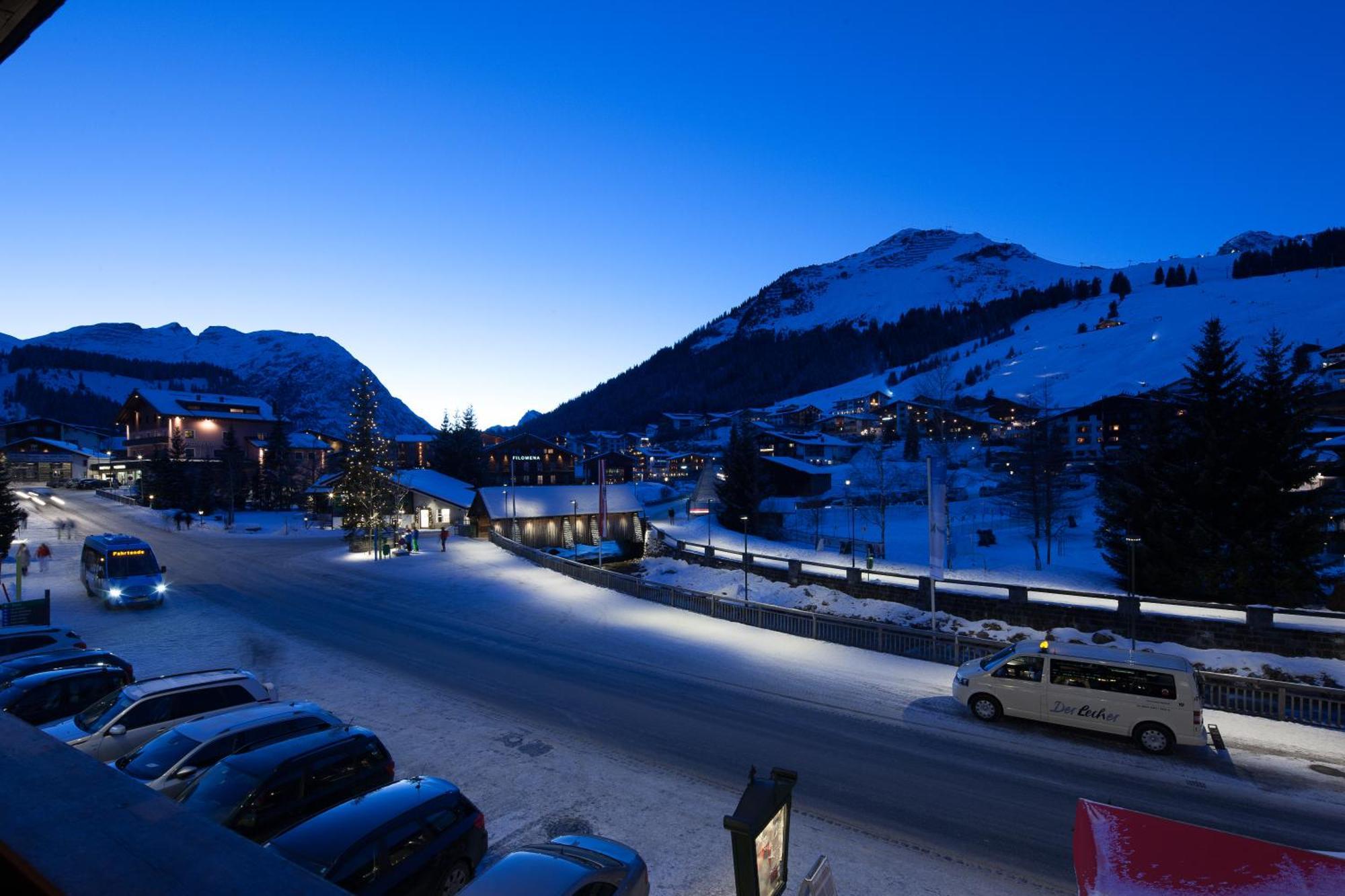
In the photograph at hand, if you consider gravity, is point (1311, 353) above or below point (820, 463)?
above

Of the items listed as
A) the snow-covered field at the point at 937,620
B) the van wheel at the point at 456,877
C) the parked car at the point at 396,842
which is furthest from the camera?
the snow-covered field at the point at 937,620

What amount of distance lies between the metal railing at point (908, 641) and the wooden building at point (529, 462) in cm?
5262

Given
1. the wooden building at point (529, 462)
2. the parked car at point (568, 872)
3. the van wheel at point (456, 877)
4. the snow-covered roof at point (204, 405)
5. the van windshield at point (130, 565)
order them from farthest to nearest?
the snow-covered roof at point (204, 405) < the wooden building at point (529, 462) < the van windshield at point (130, 565) < the van wheel at point (456, 877) < the parked car at point (568, 872)

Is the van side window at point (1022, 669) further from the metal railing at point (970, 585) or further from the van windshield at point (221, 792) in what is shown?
the van windshield at point (221, 792)

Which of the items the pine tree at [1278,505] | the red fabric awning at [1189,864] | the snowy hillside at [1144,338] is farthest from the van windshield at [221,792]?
the snowy hillside at [1144,338]

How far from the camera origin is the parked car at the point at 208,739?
987cm

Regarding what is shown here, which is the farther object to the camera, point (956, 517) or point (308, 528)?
point (956, 517)

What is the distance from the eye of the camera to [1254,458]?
30.7m

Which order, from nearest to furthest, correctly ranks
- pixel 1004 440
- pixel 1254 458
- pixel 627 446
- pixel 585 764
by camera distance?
pixel 585 764
pixel 1254 458
pixel 1004 440
pixel 627 446

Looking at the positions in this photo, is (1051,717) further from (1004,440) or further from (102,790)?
(1004,440)

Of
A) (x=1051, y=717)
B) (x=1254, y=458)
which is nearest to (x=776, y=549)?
(x=1254, y=458)

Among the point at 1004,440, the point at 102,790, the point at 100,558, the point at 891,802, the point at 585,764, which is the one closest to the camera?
the point at 102,790

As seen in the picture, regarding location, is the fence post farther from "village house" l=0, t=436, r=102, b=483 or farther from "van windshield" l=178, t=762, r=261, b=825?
"village house" l=0, t=436, r=102, b=483

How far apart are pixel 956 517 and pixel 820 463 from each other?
126 ft
